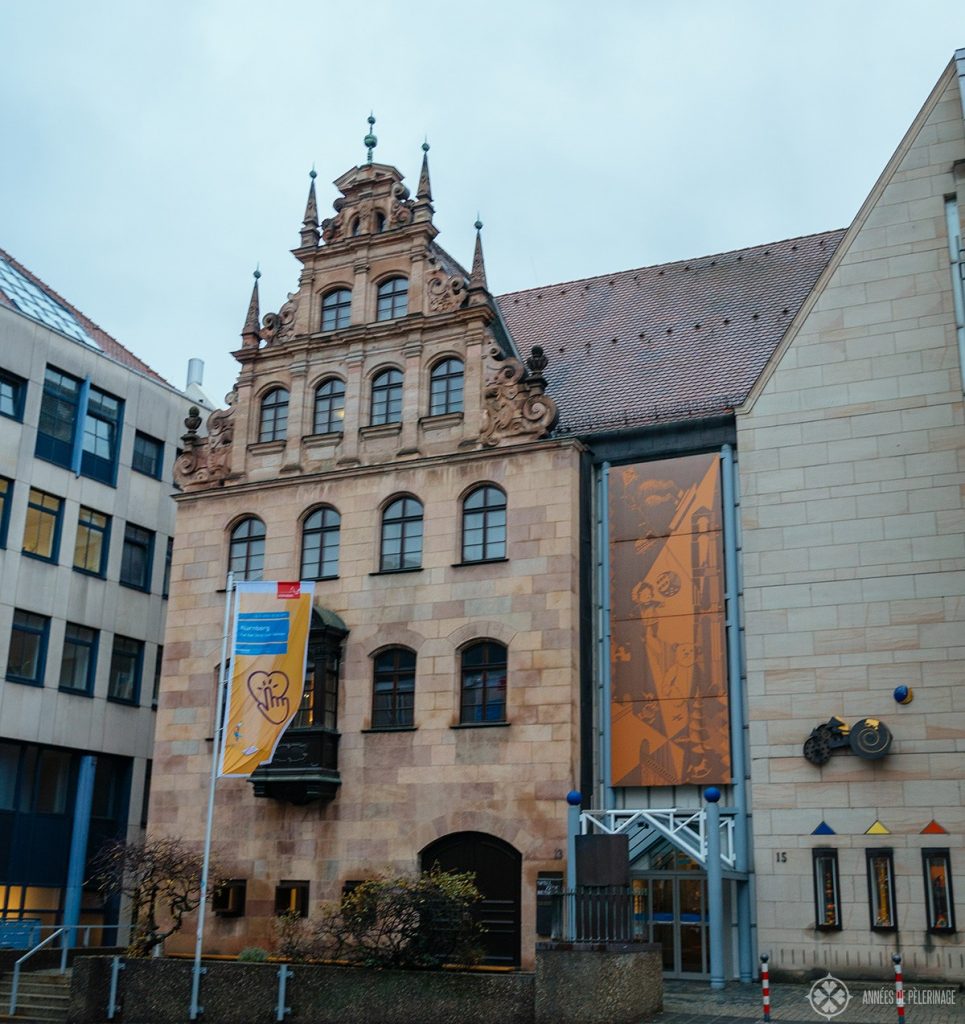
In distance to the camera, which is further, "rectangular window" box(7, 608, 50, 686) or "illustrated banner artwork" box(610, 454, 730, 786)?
"rectangular window" box(7, 608, 50, 686)

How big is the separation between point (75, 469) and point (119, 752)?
27.6 feet

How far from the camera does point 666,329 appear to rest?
34.8m

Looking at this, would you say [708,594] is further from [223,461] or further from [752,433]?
[223,461]

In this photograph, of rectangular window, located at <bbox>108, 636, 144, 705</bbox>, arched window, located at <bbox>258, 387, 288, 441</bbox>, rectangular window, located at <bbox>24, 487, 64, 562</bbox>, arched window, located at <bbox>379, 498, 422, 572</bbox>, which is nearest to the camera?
arched window, located at <bbox>379, 498, 422, 572</bbox>

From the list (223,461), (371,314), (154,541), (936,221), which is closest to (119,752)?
(154,541)

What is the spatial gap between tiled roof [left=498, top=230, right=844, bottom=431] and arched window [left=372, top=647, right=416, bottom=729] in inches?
266

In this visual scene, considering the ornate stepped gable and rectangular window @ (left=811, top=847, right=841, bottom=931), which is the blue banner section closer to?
the ornate stepped gable

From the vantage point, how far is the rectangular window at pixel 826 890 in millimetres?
25844

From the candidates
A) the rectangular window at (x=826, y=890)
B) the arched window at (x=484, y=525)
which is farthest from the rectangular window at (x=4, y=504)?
the rectangular window at (x=826, y=890)

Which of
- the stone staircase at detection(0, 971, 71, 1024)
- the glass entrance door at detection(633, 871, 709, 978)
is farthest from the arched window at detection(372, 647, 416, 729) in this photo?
the stone staircase at detection(0, 971, 71, 1024)

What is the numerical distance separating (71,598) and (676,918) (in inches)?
802

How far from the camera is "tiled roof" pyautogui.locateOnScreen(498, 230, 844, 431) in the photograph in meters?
31.9

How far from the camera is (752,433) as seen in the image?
96.9 ft

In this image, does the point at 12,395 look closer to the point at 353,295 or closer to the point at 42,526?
the point at 42,526
